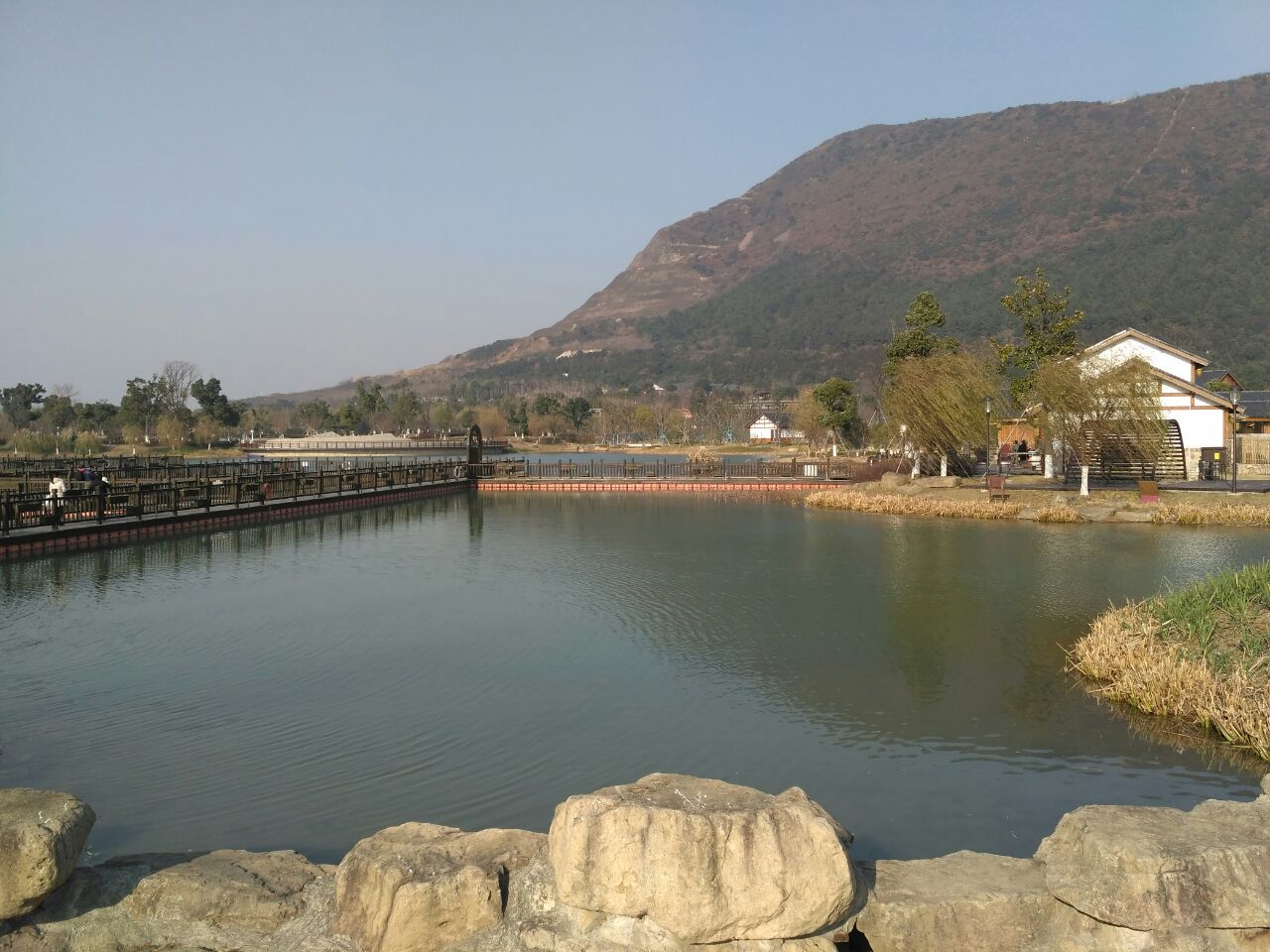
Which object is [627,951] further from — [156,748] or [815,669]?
[815,669]

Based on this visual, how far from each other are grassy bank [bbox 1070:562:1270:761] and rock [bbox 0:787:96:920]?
9.99m

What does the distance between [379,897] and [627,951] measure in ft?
4.74

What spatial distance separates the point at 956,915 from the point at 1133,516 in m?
26.8

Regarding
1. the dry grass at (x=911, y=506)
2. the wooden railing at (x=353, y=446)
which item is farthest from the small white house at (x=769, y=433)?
the dry grass at (x=911, y=506)

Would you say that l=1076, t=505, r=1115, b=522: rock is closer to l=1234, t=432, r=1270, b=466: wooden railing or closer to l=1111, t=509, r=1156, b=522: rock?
l=1111, t=509, r=1156, b=522: rock

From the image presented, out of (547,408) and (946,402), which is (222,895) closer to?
(946,402)

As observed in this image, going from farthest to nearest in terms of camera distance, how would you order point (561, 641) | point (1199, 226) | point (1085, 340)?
point (1199, 226), point (1085, 340), point (561, 641)

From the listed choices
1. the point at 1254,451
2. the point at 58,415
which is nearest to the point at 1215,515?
the point at 1254,451

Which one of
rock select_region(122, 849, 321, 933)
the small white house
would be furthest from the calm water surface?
the small white house

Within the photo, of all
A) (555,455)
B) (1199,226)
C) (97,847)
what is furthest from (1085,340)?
(97,847)

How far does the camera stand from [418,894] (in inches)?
205

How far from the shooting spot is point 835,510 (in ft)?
114

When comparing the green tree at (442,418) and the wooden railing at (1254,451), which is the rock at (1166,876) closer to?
the wooden railing at (1254,451)

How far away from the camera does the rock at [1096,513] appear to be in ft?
94.1
